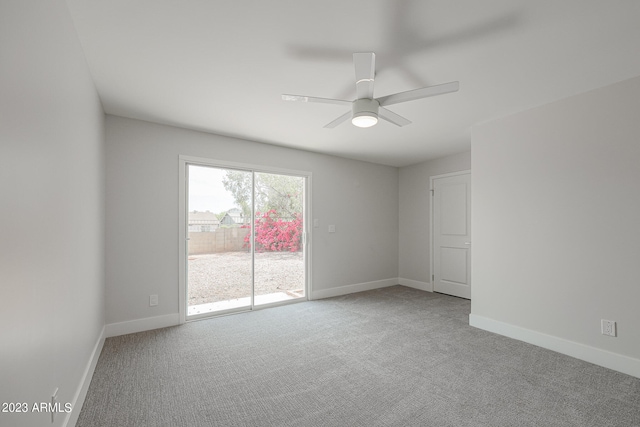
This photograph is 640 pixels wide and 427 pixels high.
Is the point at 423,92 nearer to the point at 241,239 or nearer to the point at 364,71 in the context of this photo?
the point at 364,71

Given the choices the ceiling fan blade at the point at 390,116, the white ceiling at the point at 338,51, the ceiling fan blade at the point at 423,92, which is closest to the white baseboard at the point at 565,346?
the white ceiling at the point at 338,51

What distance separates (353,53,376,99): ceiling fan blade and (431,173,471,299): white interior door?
328 cm

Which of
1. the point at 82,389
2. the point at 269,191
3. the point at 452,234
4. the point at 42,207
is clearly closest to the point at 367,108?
Answer: the point at 42,207

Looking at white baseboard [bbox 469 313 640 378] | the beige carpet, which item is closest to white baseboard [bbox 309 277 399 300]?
the beige carpet

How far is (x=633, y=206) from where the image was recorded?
2.39 metres

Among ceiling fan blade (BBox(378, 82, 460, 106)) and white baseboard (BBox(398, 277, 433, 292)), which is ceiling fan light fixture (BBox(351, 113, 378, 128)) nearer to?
ceiling fan blade (BBox(378, 82, 460, 106))

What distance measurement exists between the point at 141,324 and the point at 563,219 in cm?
454

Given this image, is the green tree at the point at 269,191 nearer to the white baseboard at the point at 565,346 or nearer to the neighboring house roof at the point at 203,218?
the neighboring house roof at the point at 203,218

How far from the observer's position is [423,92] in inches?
80.0

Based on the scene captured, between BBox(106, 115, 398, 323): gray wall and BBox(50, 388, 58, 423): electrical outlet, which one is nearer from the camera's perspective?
BBox(50, 388, 58, 423): electrical outlet

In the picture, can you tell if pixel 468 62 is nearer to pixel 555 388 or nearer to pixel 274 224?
pixel 555 388

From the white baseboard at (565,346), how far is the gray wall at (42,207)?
3.78 meters

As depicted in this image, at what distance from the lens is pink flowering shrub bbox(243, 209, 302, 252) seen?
167 inches

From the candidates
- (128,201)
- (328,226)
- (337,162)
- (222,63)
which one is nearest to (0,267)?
(222,63)
